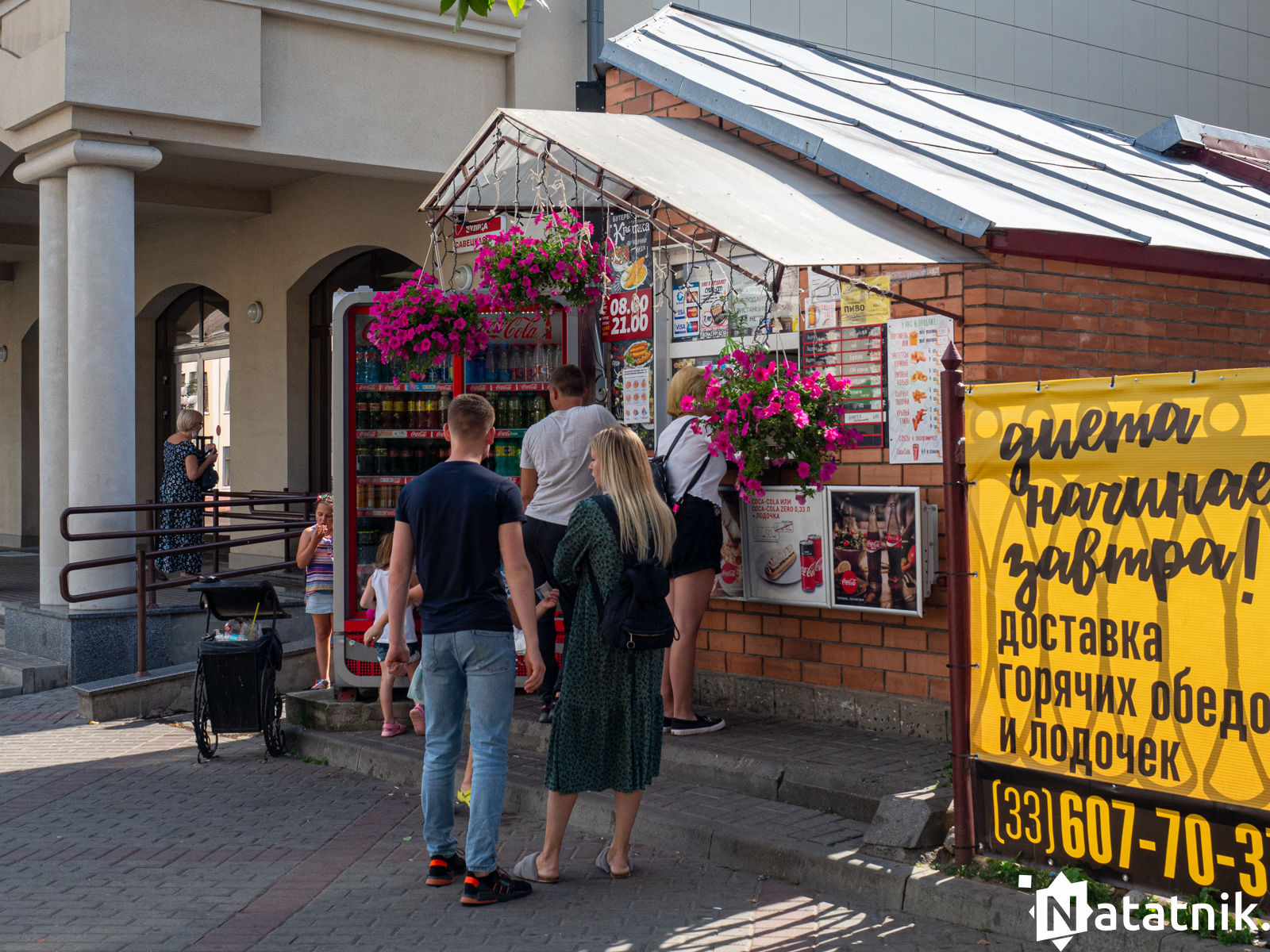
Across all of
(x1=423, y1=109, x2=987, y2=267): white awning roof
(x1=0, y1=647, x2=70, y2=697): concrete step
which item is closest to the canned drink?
(x1=423, y1=109, x2=987, y2=267): white awning roof

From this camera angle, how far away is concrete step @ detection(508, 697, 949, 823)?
18.7ft

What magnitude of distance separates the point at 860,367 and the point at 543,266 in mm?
2154

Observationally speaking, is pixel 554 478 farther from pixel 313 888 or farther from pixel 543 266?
pixel 313 888

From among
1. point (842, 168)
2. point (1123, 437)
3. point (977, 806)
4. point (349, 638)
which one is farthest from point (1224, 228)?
point (349, 638)

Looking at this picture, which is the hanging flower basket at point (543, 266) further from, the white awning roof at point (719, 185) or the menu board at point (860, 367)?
the menu board at point (860, 367)

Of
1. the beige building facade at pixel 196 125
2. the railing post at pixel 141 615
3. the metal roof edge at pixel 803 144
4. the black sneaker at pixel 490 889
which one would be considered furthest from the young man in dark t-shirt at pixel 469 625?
the beige building facade at pixel 196 125

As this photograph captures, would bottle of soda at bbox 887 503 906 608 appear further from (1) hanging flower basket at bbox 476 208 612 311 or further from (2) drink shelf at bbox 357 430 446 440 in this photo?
(2) drink shelf at bbox 357 430 446 440

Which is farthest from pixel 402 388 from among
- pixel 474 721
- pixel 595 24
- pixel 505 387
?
pixel 595 24

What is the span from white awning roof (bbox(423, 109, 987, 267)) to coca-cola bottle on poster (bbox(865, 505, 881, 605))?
54.3 inches

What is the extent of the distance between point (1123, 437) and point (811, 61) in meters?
5.77

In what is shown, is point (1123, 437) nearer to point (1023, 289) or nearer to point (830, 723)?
point (1023, 289)

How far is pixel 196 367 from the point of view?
1828cm

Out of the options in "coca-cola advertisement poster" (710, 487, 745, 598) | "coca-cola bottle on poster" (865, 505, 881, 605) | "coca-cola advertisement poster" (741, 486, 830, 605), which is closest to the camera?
"coca-cola bottle on poster" (865, 505, 881, 605)

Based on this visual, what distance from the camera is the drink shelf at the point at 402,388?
845 cm
